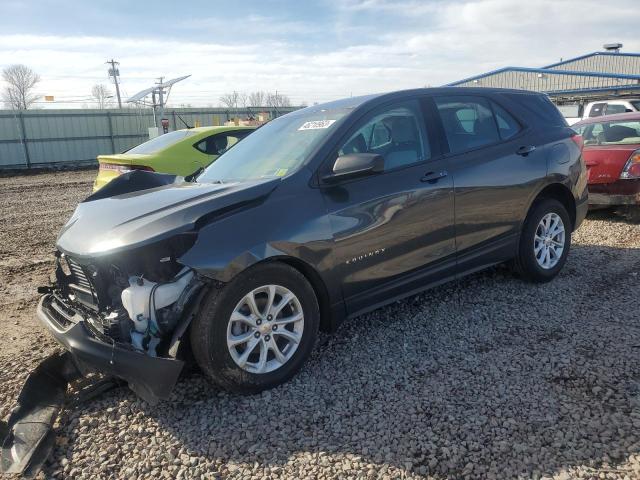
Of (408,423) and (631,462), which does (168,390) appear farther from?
(631,462)

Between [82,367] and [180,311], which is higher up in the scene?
[180,311]

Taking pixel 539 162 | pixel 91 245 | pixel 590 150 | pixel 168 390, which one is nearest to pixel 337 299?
pixel 168 390

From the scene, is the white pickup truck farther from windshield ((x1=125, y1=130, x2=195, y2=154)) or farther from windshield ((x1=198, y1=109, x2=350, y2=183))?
windshield ((x1=198, y1=109, x2=350, y2=183))

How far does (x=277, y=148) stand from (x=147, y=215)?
1.23m

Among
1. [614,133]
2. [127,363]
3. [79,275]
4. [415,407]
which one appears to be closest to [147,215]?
[79,275]

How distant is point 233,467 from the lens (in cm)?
269

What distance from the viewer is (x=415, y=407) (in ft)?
10.1

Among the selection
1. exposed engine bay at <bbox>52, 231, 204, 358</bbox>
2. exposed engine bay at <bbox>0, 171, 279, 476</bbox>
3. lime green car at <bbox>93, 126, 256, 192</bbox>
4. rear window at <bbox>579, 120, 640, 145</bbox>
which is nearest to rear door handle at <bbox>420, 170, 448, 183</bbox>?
exposed engine bay at <bbox>0, 171, 279, 476</bbox>

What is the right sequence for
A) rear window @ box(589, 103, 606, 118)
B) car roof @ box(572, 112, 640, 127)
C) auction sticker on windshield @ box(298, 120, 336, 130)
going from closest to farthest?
auction sticker on windshield @ box(298, 120, 336, 130)
car roof @ box(572, 112, 640, 127)
rear window @ box(589, 103, 606, 118)

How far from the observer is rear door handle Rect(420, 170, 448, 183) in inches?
158

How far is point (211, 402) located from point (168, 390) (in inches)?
17.0

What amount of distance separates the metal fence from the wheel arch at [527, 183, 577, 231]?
22443 millimetres

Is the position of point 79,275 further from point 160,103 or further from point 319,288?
point 160,103

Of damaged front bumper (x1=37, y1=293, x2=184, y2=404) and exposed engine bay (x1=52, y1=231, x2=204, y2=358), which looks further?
exposed engine bay (x1=52, y1=231, x2=204, y2=358)
